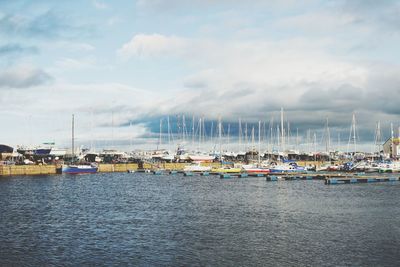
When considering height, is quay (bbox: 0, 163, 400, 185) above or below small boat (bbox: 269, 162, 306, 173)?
below

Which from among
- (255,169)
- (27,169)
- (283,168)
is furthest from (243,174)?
(27,169)

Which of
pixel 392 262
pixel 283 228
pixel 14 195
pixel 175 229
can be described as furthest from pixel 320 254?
pixel 14 195

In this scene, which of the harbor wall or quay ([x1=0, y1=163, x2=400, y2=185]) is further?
the harbor wall

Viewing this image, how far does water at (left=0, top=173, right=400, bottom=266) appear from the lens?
104 ft

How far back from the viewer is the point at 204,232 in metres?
41.2

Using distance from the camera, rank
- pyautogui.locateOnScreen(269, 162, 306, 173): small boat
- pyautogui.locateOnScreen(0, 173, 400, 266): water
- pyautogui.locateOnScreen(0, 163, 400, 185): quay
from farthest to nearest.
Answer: pyautogui.locateOnScreen(269, 162, 306, 173): small boat, pyautogui.locateOnScreen(0, 163, 400, 185): quay, pyautogui.locateOnScreen(0, 173, 400, 266): water

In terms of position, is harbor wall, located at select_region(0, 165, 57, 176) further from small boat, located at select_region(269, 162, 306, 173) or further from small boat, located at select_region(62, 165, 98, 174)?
small boat, located at select_region(269, 162, 306, 173)

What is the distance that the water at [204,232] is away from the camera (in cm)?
3156

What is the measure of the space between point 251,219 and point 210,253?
55.6 feet

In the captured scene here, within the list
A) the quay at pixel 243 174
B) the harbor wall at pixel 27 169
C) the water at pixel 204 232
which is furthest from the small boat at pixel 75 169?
the water at pixel 204 232

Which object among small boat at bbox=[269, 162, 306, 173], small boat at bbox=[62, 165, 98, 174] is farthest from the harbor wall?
small boat at bbox=[269, 162, 306, 173]

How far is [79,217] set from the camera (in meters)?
52.2

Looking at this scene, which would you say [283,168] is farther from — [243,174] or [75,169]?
[75,169]

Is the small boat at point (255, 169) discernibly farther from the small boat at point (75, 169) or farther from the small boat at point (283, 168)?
the small boat at point (75, 169)
